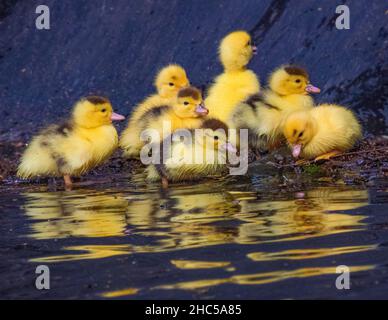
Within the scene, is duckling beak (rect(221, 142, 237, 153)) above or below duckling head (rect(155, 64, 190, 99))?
below

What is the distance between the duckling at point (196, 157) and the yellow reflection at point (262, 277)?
2.75 meters

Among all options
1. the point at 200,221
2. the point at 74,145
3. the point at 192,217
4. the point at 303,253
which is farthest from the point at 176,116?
the point at 303,253

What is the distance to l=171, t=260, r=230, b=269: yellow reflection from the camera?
4203mm

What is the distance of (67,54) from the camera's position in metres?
10.5

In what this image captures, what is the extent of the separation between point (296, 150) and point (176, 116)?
3.03ft

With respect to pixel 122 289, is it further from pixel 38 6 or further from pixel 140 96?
pixel 38 6

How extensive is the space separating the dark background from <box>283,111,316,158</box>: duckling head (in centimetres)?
89

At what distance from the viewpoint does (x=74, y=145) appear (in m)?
7.28

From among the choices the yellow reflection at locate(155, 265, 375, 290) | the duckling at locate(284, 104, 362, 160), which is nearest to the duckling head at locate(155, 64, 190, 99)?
the duckling at locate(284, 104, 362, 160)

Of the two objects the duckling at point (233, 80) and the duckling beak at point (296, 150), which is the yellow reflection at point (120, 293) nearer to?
the duckling beak at point (296, 150)

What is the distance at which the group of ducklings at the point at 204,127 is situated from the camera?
696 cm

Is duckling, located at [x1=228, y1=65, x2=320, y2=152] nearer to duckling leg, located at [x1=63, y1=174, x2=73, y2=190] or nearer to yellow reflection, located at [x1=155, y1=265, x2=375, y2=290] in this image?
duckling leg, located at [x1=63, y1=174, x2=73, y2=190]

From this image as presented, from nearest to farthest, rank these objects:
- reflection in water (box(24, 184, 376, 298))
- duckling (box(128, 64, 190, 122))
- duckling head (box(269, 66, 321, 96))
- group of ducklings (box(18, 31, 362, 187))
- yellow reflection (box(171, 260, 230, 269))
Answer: yellow reflection (box(171, 260, 230, 269)), reflection in water (box(24, 184, 376, 298)), group of ducklings (box(18, 31, 362, 187)), duckling head (box(269, 66, 321, 96)), duckling (box(128, 64, 190, 122))

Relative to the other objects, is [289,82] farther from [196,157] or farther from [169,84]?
[196,157]
